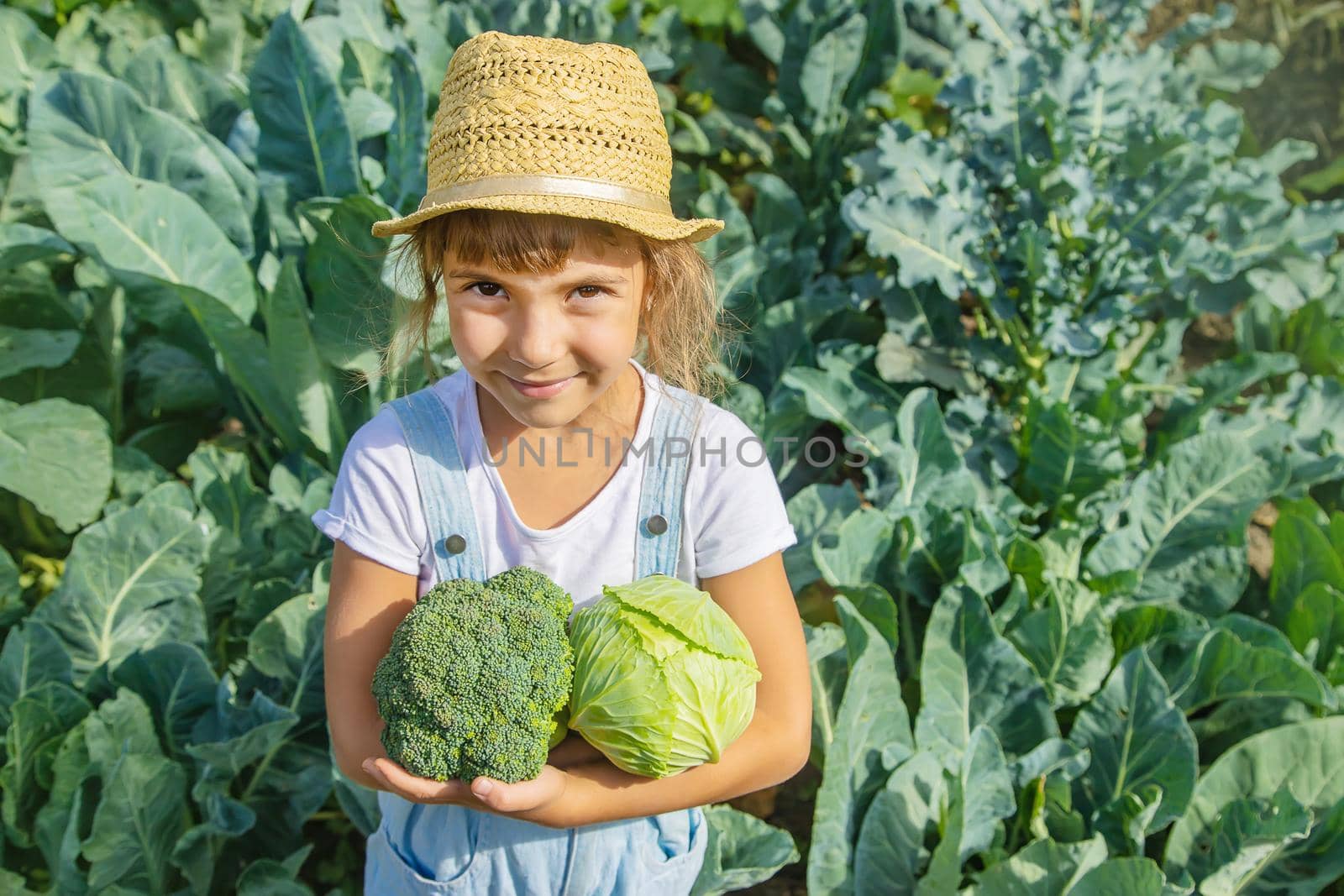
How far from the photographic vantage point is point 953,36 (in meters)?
4.30

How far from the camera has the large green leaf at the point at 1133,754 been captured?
8.09 feet

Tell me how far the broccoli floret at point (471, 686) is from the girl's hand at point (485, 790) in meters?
0.01

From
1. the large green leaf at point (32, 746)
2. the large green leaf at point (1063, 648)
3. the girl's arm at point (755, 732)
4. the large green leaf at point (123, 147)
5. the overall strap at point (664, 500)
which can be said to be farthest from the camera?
the large green leaf at point (123, 147)

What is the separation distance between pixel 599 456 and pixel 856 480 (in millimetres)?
2351

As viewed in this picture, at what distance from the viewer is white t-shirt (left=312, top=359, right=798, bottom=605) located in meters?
1.53

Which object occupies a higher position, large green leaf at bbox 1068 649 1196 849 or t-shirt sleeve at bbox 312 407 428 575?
t-shirt sleeve at bbox 312 407 428 575

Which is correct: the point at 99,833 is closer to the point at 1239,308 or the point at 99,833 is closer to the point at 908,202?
the point at 908,202

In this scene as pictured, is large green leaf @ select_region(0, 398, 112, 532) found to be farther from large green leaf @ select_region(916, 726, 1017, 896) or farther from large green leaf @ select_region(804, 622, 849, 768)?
large green leaf @ select_region(916, 726, 1017, 896)

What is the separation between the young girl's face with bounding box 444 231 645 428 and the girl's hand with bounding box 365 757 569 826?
443 millimetres

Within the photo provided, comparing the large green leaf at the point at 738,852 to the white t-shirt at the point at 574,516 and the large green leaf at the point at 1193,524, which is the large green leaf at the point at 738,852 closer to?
the white t-shirt at the point at 574,516

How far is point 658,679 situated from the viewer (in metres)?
1.41

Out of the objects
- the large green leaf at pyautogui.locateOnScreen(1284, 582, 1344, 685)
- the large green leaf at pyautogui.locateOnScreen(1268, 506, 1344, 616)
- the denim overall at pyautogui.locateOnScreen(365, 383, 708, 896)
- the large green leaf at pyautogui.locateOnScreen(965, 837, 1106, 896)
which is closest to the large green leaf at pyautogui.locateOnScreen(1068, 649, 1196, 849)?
the large green leaf at pyautogui.locateOnScreen(965, 837, 1106, 896)

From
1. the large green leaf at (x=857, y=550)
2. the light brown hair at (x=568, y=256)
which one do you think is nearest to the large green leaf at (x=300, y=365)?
the light brown hair at (x=568, y=256)

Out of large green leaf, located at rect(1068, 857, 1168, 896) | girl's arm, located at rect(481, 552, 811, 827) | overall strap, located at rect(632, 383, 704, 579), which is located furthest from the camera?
large green leaf, located at rect(1068, 857, 1168, 896)
